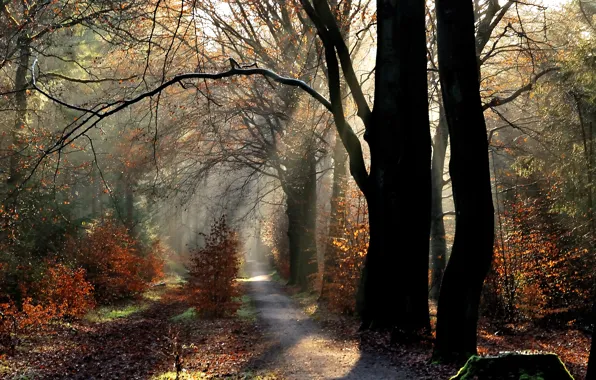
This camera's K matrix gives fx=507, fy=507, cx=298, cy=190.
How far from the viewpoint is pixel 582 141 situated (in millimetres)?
12891

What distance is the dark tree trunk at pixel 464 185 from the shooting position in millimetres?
6719

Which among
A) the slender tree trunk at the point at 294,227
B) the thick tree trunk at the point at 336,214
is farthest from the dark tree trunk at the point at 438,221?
the slender tree trunk at the point at 294,227

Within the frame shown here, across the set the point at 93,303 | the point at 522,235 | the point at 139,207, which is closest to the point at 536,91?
the point at 522,235

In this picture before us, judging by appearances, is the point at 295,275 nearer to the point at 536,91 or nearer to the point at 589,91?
the point at 536,91

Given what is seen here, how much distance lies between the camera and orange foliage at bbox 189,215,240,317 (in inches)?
611

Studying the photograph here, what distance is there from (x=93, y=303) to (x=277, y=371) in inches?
430

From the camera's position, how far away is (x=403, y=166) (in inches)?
344

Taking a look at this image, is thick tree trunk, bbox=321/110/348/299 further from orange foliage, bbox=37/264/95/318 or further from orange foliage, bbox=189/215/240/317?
orange foliage, bbox=37/264/95/318

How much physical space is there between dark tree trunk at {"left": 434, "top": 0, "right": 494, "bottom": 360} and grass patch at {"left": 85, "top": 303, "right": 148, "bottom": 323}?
483 inches

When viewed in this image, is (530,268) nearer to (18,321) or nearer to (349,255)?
(349,255)

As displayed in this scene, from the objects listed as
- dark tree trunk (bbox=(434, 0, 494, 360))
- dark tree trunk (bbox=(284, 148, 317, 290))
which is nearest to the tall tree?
dark tree trunk (bbox=(434, 0, 494, 360))

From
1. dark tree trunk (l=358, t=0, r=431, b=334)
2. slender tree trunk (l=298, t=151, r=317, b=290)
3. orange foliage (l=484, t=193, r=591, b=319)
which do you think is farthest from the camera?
slender tree trunk (l=298, t=151, r=317, b=290)

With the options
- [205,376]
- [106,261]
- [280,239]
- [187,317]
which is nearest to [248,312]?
[187,317]

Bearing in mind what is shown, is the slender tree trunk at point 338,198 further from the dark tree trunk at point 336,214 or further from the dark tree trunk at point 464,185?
the dark tree trunk at point 464,185
